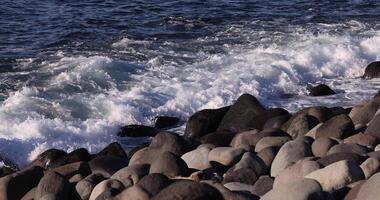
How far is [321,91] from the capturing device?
11859mm

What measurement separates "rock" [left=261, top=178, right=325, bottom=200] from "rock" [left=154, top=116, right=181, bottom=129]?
5.45m

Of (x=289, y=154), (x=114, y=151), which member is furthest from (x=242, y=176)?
(x=114, y=151)

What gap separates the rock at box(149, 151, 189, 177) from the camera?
6.52 meters

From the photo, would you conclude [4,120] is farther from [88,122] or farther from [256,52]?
[256,52]

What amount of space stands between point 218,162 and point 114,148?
212cm

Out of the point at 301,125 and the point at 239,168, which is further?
the point at 301,125

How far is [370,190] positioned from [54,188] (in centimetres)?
284

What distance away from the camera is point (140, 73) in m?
12.8

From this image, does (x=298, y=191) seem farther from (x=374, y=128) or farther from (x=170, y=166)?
(x=374, y=128)

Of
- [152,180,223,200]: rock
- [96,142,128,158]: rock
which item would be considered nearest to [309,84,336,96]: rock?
[96,142,128,158]: rock

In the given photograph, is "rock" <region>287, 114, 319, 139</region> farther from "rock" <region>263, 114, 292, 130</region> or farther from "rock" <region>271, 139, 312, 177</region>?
"rock" <region>271, 139, 312, 177</region>

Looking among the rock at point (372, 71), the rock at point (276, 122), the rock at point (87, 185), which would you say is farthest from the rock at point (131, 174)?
the rock at point (372, 71)

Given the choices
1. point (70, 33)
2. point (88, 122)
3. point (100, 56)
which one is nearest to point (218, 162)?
point (88, 122)

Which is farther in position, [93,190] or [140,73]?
[140,73]
